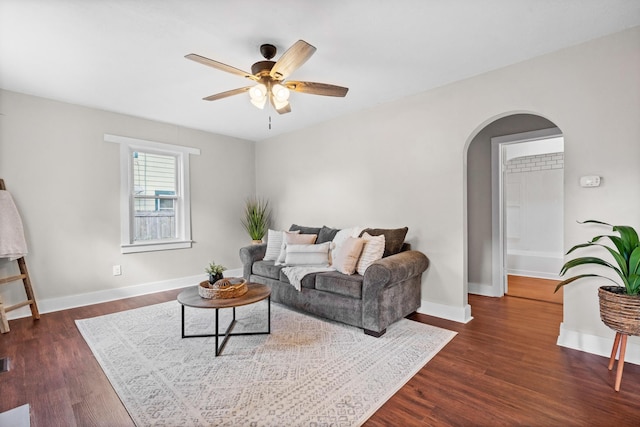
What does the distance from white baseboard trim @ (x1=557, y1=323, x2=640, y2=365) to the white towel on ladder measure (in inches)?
213

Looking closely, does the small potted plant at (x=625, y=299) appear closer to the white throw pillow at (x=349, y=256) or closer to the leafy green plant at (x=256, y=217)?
the white throw pillow at (x=349, y=256)

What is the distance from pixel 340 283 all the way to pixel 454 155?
Result: 1826mm

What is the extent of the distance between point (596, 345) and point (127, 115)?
5779 mm

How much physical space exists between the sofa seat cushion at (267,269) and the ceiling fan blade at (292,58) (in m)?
2.20

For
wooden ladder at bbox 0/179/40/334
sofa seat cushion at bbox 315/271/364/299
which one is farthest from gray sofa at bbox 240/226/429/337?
wooden ladder at bbox 0/179/40/334

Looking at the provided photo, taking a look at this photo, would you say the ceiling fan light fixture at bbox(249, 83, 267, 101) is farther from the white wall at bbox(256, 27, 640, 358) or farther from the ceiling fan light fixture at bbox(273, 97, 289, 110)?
the white wall at bbox(256, 27, 640, 358)

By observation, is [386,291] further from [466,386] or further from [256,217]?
[256,217]

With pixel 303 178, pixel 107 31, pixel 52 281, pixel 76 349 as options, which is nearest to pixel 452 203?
pixel 303 178

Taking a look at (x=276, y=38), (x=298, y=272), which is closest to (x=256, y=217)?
(x=298, y=272)

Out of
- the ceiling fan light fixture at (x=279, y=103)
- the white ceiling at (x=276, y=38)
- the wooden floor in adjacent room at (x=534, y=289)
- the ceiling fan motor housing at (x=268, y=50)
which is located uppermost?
the white ceiling at (x=276, y=38)

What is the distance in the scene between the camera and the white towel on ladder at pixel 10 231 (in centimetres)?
313

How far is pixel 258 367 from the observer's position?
223cm

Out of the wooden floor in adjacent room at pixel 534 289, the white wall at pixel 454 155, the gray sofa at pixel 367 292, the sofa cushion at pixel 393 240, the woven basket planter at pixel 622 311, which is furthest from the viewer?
the wooden floor in adjacent room at pixel 534 289

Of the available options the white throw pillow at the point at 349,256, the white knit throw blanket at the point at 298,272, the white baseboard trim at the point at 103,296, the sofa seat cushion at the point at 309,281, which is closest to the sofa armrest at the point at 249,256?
the white knit throw blanket at the point at 298,272
